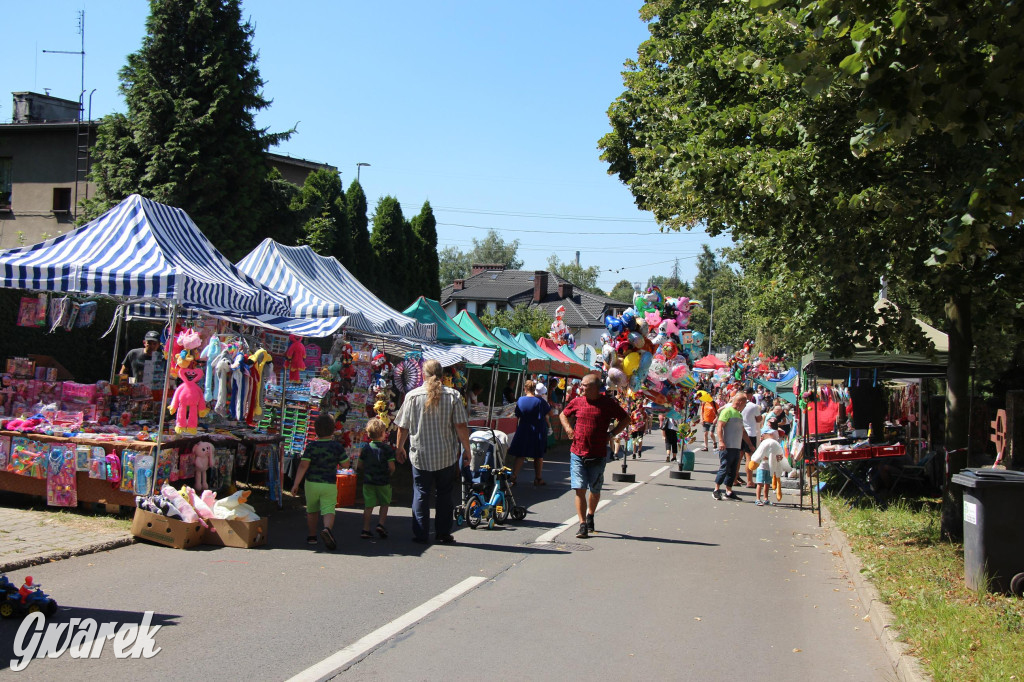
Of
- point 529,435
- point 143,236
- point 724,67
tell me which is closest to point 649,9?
point 724,67

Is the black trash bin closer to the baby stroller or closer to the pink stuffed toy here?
the baby stroller

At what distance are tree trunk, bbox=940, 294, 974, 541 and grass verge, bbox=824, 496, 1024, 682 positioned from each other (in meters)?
0.31

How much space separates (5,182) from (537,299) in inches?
2051

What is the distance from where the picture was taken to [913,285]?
1061 centimetres

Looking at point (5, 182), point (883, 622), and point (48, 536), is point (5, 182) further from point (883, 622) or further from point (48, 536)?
point (883, 622)

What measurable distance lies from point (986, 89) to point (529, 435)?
10.3m

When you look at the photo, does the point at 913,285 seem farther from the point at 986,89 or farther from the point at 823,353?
the point at 986,89

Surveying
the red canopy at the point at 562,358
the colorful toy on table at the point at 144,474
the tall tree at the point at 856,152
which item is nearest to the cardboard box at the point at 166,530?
the colorful toy on table at the point at 144,474

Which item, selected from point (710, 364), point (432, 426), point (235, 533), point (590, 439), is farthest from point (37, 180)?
point (590, 439)

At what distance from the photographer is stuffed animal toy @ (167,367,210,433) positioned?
9773 mm

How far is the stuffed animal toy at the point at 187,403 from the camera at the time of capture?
9.77 metres

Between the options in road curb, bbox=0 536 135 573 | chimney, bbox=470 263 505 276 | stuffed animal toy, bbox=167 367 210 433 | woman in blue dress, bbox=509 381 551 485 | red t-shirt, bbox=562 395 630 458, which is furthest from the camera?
chimney, bbox=470 263 505 276

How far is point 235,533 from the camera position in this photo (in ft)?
27.7

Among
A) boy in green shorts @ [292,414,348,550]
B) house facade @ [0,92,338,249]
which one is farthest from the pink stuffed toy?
house facade @ [0,92,338,249]
